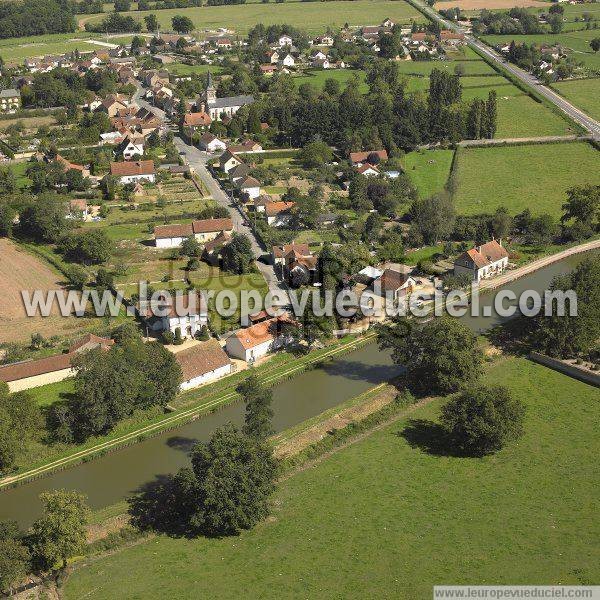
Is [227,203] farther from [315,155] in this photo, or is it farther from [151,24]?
[151,24]

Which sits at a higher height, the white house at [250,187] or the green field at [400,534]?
the white house at [250,187]

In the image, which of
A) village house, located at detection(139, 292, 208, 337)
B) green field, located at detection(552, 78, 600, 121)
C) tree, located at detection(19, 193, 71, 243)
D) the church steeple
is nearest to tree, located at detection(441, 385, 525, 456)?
village house, located at detection(139, 292, 208, 337)

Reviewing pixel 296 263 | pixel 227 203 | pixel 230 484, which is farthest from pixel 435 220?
pixel 230 484

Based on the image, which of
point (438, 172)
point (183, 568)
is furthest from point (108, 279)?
point (438, 172)

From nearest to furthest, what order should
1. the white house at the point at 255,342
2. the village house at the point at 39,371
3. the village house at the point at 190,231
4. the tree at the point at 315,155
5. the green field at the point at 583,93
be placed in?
the village house at the point at 39,371, the white house at the point at 255,342, the village house at the point at 190,231, the tree at the point at 315,155, the green field at the point at 583,93

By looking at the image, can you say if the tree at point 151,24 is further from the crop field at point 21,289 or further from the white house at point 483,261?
the white house at point 483,261

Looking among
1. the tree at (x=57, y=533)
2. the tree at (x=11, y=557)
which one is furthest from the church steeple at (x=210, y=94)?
the tree at (x=11, y=557)

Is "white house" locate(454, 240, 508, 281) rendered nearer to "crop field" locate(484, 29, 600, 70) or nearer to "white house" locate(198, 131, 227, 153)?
"white house" locate(198, 131, 227, 153)
